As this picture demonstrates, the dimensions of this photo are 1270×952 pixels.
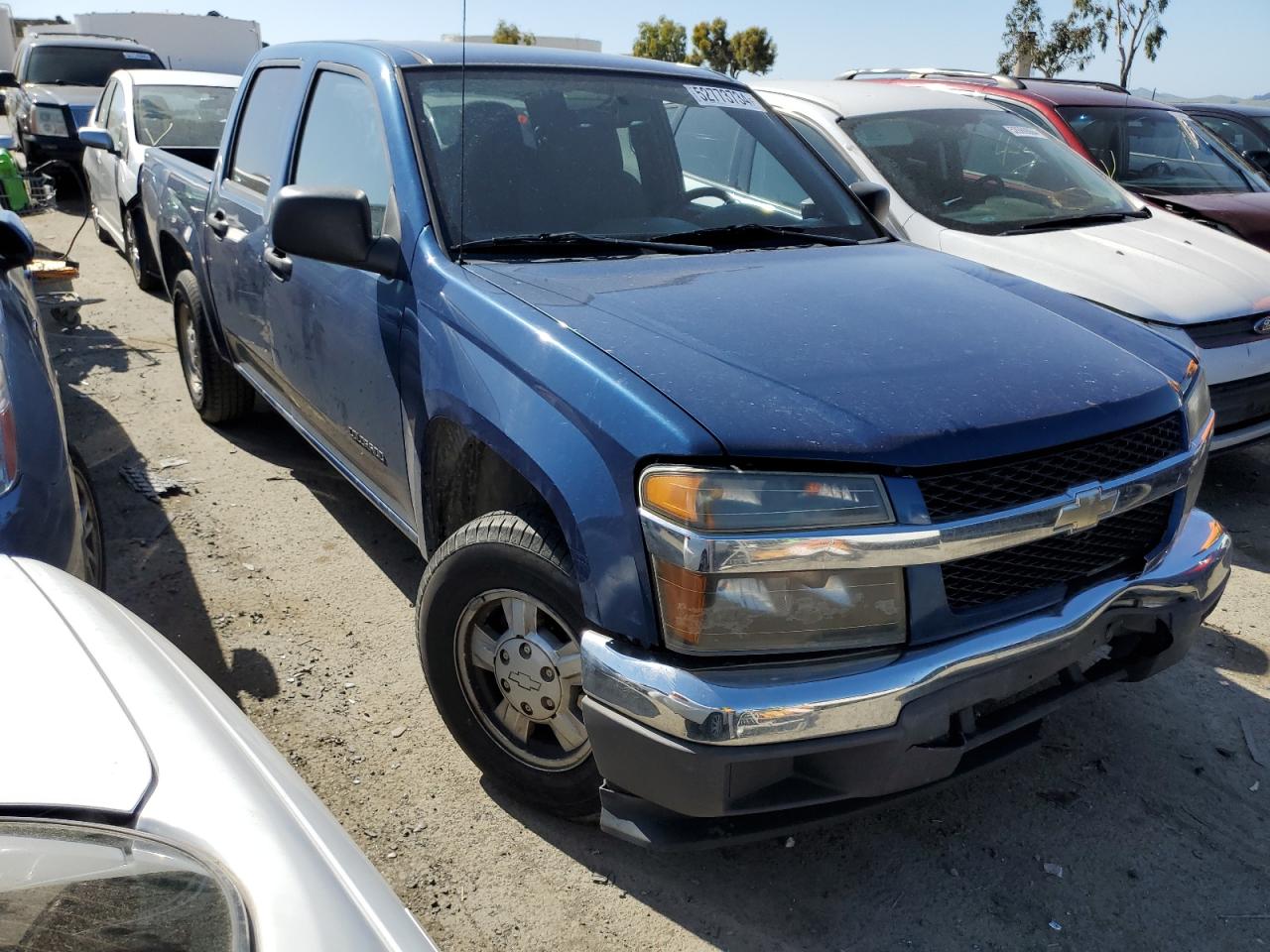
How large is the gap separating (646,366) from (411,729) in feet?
4.90

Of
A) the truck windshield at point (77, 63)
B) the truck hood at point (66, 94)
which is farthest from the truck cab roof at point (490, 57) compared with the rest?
the truck windshield at point (77, 63)

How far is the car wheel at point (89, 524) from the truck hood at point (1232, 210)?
20.0ft

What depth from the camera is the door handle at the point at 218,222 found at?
4297mm

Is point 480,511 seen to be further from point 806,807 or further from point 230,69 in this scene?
point 230,69

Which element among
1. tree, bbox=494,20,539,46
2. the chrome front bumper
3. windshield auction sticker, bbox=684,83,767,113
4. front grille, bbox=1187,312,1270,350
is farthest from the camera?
tree, bbox=494,20,539,46

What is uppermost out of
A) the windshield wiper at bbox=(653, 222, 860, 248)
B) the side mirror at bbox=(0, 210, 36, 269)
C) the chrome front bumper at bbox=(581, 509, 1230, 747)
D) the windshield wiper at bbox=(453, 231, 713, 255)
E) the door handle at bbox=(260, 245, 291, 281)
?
the windshield wiper at bbox=(653, 222, 860, 248)

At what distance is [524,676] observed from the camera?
251 centimetres

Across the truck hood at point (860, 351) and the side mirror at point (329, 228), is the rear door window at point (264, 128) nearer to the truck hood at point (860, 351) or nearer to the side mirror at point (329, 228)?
the side mirror at point (329, 228)

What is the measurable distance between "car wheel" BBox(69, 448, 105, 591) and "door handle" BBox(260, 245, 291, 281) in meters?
0.91

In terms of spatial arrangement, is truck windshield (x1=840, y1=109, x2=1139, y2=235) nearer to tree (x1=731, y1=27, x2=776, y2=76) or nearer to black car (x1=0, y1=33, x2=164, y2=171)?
black car (x1=0, y1=33, x2=164, y2=171)

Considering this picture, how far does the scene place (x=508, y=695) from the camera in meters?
2.59

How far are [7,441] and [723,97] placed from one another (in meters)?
2.55

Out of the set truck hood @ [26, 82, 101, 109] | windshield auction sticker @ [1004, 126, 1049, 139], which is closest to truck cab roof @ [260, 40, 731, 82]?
windshield auction sticker @ [1004, 126, 1049, 139]

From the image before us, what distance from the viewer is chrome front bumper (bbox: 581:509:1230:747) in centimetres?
194
